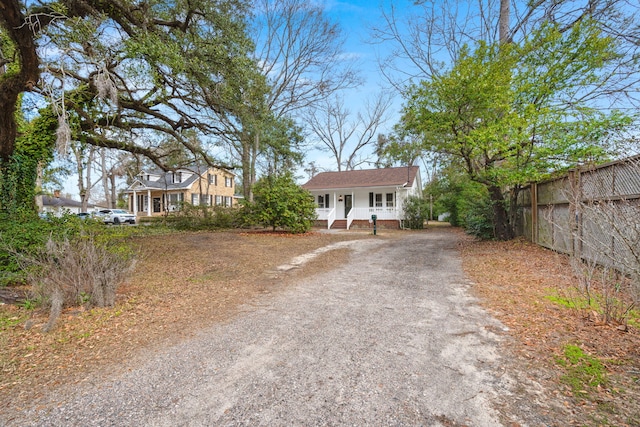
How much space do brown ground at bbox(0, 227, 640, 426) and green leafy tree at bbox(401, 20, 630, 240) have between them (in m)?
2.85

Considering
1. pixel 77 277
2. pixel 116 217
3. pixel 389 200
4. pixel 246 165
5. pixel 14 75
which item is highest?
pixel 14 75

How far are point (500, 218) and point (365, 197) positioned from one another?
1107 cm

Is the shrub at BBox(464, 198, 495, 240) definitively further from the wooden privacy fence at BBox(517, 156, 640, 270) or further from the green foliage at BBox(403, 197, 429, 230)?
the green foliage at BBox(403, 197, 429, 230)

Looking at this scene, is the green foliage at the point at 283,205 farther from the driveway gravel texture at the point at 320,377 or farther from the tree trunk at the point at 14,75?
the driveway gravel texture at the point at 320,377

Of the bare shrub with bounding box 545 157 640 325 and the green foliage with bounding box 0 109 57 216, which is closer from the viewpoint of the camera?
the bare shrub with bounding box 545 157 640 325

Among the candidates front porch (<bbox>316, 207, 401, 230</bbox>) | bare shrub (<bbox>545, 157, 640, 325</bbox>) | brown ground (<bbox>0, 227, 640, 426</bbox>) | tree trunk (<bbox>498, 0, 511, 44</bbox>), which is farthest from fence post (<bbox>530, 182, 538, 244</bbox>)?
front porch (<bbox>316, 207, 401, 230</bbox>)

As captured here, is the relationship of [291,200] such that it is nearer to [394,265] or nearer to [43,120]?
[394,265]

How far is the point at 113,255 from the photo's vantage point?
4.72 metres

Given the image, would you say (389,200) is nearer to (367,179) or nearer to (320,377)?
(367,179)

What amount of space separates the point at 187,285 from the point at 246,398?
3.98 metres

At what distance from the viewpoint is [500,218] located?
10852mm

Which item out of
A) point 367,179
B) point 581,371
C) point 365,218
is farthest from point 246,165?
point 581,371

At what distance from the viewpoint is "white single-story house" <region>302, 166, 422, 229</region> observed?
20.0 meters

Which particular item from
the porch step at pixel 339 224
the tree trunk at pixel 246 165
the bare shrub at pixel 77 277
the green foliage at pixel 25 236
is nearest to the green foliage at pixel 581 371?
the bare shrub at pixel 77 277
